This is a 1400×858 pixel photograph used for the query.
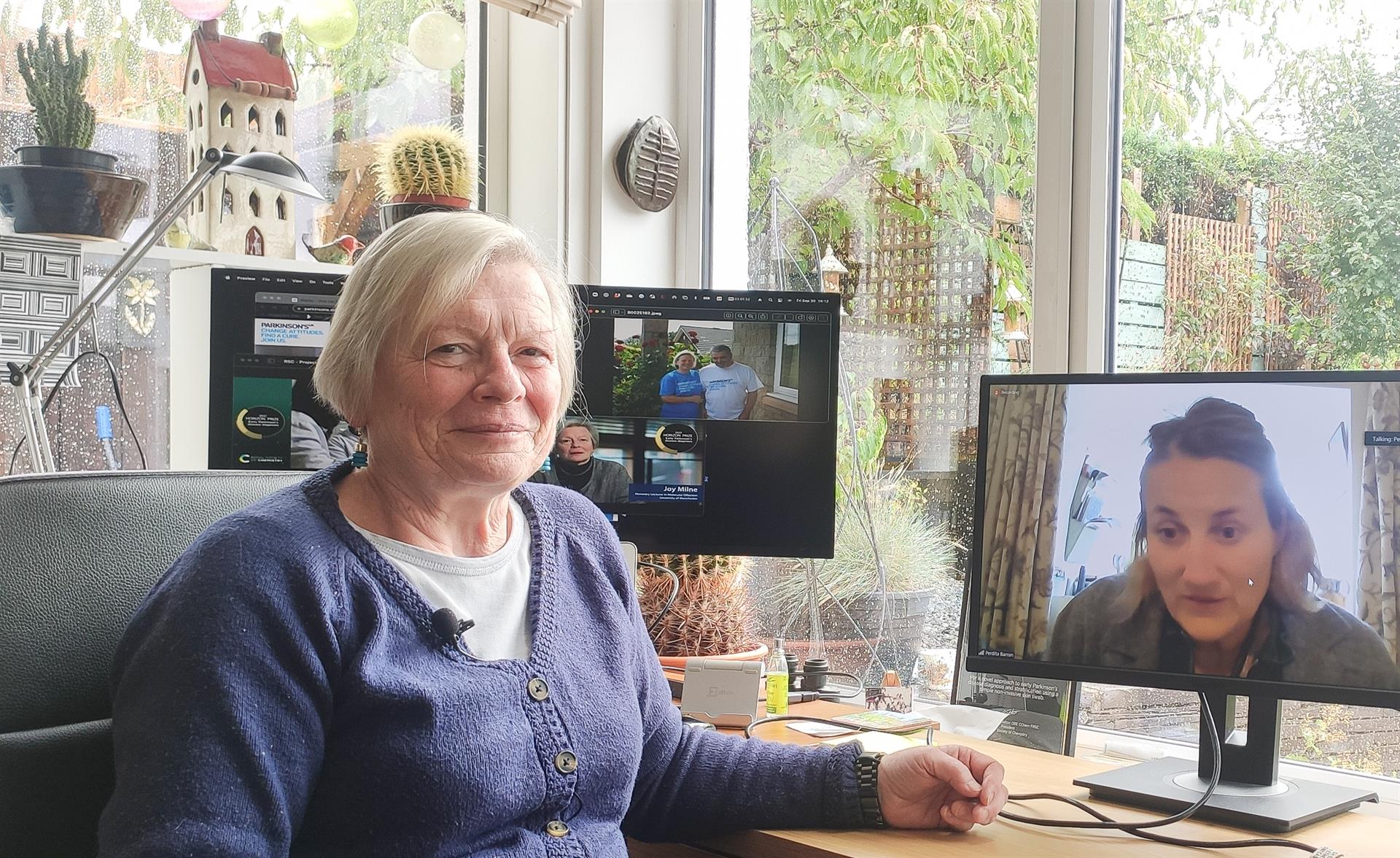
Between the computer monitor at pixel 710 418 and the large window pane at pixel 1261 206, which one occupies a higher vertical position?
the large window pane at pixel 1261 206

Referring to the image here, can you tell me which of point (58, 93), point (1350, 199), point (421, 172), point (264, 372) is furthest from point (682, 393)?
point (58, 93)

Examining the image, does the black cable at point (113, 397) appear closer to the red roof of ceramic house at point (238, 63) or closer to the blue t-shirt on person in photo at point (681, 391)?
the red roof of ceramic house at point (238, 63)

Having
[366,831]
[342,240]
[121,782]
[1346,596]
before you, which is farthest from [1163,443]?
[342,240]

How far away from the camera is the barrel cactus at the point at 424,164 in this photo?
7.43 feet

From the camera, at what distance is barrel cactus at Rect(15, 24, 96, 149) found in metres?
1.99

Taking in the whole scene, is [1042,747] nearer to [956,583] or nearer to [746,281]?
[956,583]

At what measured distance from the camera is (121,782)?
1.02 m

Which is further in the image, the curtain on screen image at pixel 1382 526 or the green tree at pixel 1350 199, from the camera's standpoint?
the green tree at pixel 1350 199

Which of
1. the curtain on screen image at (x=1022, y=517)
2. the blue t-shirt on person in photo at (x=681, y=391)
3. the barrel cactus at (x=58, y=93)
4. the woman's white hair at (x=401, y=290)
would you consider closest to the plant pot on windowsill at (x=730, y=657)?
the blue t-shirt on person in photo at (x=681, y=391)

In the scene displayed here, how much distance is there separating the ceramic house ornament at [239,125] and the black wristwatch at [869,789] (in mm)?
1508

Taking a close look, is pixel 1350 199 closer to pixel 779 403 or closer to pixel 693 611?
pixel 779 403

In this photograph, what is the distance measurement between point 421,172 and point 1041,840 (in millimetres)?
1572

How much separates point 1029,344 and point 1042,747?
2.12ft

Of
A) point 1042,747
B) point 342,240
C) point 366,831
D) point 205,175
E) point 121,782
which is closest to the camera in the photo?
point 121,782
